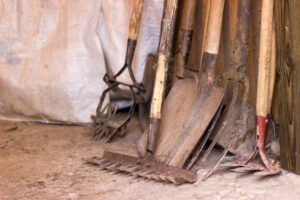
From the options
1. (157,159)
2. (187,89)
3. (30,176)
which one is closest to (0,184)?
(30,176)

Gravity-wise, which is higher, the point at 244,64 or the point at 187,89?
the point at 244,64

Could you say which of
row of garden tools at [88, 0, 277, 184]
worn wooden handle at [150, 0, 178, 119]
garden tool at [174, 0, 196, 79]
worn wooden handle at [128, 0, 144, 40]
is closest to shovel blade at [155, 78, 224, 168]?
row of garden tools at [88, 0, 277, 184]

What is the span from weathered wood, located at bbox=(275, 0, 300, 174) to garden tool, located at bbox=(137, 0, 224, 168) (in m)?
0.31

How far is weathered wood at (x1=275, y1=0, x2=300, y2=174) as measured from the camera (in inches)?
72.7

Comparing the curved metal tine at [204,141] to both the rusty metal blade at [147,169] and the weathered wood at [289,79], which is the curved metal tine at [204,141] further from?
the weathered wood at [289,79]

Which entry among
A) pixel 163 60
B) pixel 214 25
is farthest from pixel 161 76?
pixel 214 25

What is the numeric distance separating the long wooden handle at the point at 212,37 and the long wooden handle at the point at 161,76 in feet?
0.63

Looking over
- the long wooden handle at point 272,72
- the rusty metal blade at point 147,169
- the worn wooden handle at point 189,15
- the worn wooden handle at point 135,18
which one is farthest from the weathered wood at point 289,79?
the worn wooden handle at point 135,18

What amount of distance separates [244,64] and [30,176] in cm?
121

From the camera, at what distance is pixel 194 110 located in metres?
2.13

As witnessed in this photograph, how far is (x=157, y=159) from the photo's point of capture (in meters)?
2.03

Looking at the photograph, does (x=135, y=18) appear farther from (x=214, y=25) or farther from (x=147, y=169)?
(x=147, y=169)

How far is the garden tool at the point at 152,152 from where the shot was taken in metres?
1.90

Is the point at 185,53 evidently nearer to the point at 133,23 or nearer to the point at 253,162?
the point at 133,23
